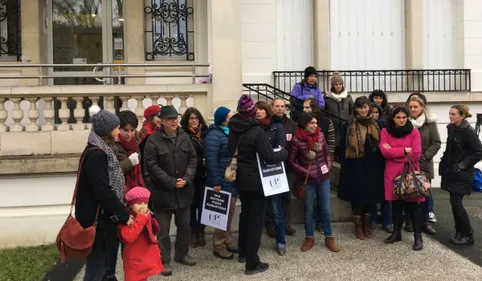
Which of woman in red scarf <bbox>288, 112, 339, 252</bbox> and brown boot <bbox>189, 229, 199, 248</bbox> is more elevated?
woman in red scarf <bbox>288, 112, 339, 252</bbox>

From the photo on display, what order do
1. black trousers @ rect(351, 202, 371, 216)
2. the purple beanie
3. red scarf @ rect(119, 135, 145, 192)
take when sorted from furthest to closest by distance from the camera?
black trousers @ rect(351, 202, 371, 216), the purple beanie, red scarf @ rect(119, 135, 145, 192)

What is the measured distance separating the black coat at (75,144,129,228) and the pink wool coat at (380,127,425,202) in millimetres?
3266

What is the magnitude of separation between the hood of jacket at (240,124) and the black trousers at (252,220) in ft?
2.16

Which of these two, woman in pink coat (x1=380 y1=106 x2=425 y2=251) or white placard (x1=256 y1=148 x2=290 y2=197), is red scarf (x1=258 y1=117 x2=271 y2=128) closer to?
white placard (x1=256 y1=148 x2=290 y2=197)

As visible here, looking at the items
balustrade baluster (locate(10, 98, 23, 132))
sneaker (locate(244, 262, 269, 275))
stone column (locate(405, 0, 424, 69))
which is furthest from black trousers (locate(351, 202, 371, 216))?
stone column (locate(405, 0, 424, 69))

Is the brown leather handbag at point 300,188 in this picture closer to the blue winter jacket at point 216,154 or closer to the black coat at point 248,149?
the black coat at point 248,149

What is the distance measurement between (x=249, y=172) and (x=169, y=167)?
856 mm

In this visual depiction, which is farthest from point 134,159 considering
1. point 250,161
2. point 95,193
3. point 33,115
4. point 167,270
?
point 33,115

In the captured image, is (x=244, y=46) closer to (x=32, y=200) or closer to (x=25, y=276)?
(x=32, y=200)

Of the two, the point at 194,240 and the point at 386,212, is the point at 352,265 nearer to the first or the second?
the point at 386,212

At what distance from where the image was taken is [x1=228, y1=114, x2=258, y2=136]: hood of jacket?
14.3 ft

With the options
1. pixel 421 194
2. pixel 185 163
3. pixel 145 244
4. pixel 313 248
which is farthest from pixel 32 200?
pixel 421 194

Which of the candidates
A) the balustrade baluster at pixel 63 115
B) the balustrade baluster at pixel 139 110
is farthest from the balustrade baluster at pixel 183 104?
the balustrade baluster at pixel 63 115

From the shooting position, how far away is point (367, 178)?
5.37 m
